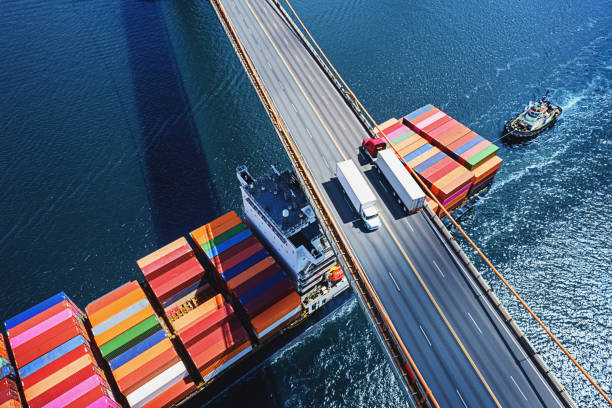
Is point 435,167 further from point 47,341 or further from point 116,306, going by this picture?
point 47,341

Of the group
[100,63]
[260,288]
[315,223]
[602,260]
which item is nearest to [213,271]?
[260,288]

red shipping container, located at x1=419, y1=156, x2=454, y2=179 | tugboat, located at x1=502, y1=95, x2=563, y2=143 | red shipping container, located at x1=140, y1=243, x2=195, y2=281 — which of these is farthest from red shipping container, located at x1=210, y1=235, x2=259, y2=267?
tugboat, located at x1=502, y1=95, x2=563, y2=143

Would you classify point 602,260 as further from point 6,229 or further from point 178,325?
point 6,229

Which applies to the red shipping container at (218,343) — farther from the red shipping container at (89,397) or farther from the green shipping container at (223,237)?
the green shipping container at (223,237)

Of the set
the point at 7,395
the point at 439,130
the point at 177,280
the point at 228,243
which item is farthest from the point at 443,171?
the point at 7,395

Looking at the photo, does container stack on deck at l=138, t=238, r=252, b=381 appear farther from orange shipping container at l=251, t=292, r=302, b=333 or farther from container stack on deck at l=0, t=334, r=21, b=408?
container stack on deck at l=0, t=334, r=21, b=408

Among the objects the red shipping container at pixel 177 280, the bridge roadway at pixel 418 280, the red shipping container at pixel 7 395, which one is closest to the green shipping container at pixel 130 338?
the red shipping container at pixel 177 280
